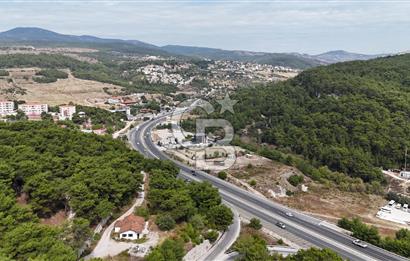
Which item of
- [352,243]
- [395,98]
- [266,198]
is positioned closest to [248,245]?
[352,243]

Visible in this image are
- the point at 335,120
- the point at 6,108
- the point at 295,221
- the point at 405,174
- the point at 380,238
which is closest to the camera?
the point at 380,238

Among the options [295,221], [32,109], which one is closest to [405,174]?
[295,221]

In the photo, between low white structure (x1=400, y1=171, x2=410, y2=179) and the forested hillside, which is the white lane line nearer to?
the forested hillside

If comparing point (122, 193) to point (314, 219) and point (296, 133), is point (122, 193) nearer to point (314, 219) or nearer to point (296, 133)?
point (314, 219)

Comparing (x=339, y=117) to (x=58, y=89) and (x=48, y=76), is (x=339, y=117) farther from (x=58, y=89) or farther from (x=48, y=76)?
(x=48, y=76)

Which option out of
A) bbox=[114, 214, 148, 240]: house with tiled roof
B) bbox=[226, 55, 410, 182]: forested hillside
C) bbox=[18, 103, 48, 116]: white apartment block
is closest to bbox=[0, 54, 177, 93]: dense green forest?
bbox=[18, 103, 48, 116]: white apartment block

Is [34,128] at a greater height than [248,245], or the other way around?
[34,128]
